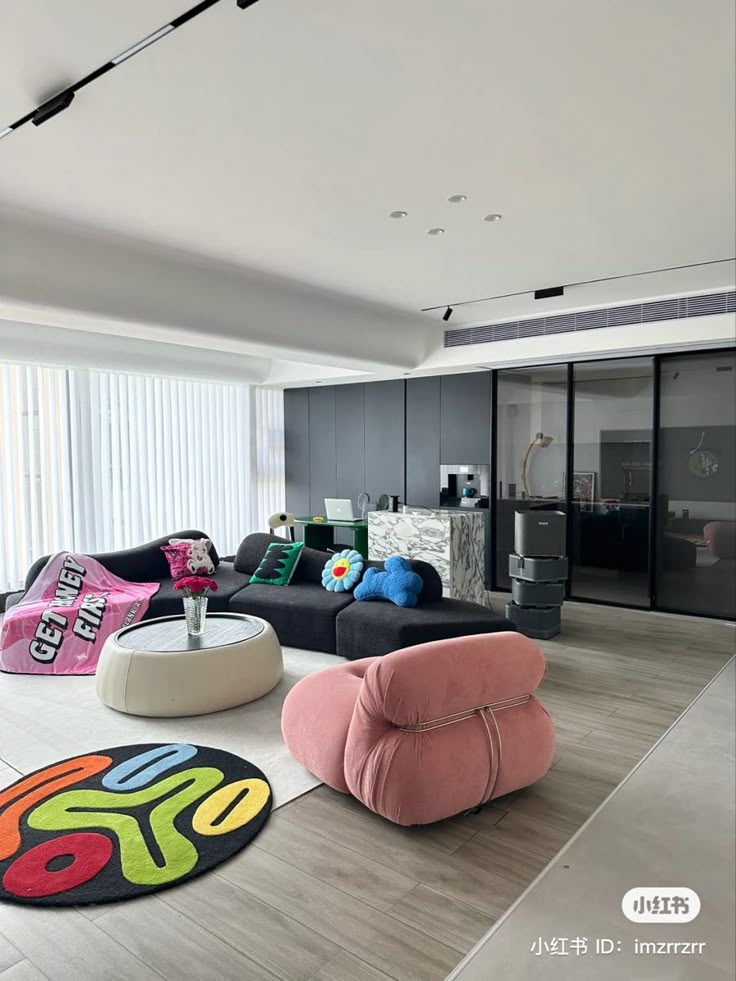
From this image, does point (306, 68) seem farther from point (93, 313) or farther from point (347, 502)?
point (347, 502)

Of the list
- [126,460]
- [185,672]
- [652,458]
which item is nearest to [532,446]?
[652,458]

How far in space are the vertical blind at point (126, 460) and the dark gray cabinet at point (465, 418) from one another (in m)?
2.62

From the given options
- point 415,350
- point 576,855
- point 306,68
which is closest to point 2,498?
point 415,350

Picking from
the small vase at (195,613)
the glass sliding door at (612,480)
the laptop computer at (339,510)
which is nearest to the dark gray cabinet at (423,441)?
the laptop computer at (339,510)

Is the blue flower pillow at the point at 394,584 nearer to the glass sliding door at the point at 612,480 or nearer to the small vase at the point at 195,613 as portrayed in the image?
the small vase at the point at 195,613

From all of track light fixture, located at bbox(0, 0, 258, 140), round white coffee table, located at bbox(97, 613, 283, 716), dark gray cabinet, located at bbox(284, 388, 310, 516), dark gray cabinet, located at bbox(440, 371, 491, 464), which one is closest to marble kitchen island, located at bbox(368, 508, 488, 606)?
dark gray cabinet, located at bbox(440, 371, 491, 464)

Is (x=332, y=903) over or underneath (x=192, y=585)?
underneath

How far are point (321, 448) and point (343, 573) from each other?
3729 mm

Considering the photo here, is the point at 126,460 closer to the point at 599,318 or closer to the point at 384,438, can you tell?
the point at 384,438

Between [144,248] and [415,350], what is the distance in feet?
11.0

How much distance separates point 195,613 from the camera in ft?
14.3

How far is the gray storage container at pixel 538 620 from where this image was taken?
568cm

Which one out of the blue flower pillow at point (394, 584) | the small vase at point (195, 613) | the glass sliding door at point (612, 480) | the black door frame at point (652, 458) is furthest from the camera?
the glass sliding door at point (612, 480)

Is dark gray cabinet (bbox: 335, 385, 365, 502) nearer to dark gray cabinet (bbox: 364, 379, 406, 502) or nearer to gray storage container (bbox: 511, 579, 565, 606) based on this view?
dark gray cabinet (bbox: 364, 379, 406, 502)
